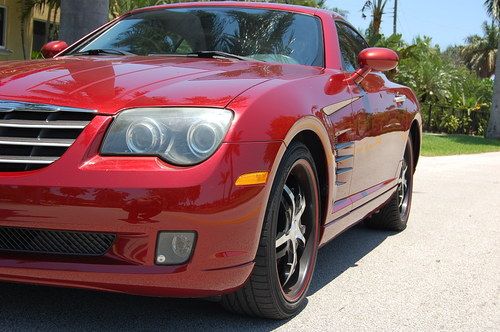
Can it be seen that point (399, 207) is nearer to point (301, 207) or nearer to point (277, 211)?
point (301, 207)

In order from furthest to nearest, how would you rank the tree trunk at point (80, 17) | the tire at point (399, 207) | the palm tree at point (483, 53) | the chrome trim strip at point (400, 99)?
the palm tree at point (483, 53), the tree trunk at point (80, 17), the tire at point (399, 207), the chrome trim strip at point (400, 99)

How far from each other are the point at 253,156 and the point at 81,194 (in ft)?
2.27

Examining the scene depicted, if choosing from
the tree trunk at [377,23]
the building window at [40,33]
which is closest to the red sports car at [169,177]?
the building window at [40,33]

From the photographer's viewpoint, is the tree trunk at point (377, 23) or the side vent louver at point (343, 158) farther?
the tree trunk at point (377, 23)

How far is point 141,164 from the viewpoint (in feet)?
8.70

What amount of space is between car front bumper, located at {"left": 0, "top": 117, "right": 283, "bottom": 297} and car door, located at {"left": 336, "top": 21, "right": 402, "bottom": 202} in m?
1.47

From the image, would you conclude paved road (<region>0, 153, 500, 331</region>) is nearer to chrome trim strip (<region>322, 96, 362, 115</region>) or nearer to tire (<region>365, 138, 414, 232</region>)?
tire (<region>365, 138, 414, 232</region>)

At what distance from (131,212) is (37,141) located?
→ 494 mm

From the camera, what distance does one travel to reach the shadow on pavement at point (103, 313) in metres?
3.15

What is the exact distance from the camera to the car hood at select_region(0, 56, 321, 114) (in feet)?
9.29

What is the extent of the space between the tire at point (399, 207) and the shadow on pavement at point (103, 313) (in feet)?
8.71

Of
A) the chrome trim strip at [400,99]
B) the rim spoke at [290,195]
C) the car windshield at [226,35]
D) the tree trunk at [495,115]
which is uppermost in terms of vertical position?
the car windshield at [226,35]

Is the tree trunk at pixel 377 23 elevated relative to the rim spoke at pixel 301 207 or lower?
elevated

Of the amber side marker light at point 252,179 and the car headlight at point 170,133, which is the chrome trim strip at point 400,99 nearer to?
the amber side marker light at point 252,179
